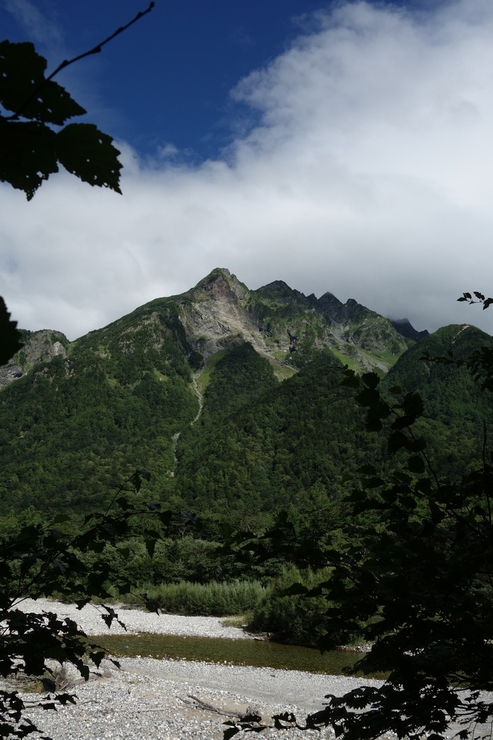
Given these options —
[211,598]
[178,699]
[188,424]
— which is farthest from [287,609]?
[188,424]

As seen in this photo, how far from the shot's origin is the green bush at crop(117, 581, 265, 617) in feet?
106

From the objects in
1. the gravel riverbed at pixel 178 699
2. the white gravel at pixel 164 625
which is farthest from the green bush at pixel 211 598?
the gravel riverbed at pixel 178 699

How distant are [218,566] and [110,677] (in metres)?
24.2

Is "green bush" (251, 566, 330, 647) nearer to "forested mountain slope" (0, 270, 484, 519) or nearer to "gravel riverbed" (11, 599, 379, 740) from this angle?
"gravel riverbed" (11, 599, 379, 740)

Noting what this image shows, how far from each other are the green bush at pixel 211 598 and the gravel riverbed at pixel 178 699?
13.5m

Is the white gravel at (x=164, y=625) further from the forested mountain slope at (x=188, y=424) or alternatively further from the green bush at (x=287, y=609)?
the forested mountain slope at (x=188, y=424)

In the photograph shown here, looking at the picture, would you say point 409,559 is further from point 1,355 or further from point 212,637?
point 212,637

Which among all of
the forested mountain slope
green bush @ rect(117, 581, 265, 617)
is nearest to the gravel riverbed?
green bush @ rect(117, 581, 265, 617)

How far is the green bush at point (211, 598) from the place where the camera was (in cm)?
3241

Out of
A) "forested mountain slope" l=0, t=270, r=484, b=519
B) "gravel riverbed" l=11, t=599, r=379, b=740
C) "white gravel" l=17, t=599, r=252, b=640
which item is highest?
"forested mountain slope" l=0, t=270, r=484, b=519

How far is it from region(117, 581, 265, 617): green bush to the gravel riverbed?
13.5 m

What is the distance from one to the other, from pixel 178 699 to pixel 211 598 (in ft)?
69.0

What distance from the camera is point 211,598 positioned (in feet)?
108

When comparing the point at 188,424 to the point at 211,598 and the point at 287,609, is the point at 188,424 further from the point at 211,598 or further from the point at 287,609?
the point at 287,609
